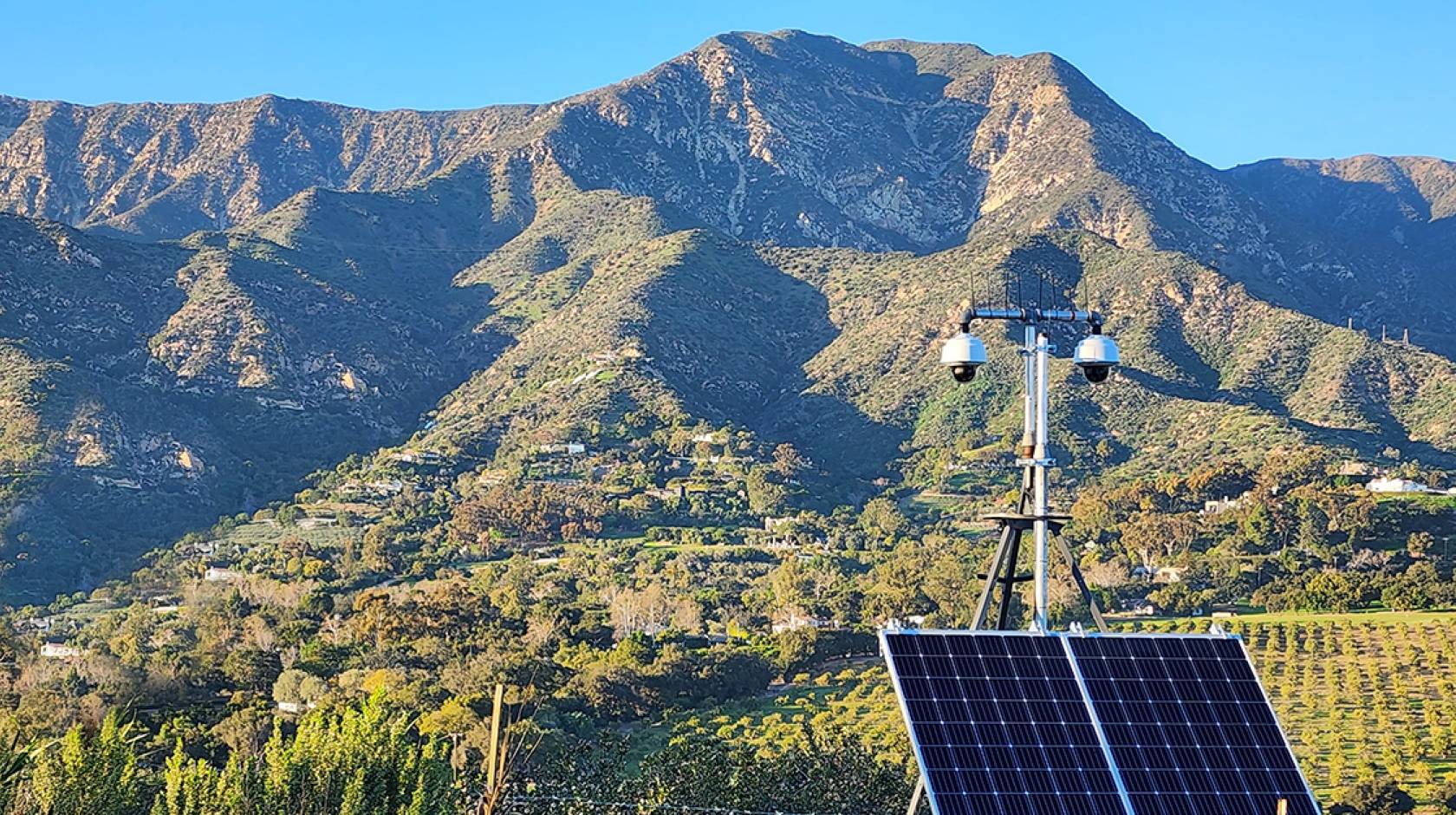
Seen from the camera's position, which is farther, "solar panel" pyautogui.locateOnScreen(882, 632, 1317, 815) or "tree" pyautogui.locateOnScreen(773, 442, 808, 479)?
"tree" pyautogui.locateOnScreen(773, 442, 808, 479)

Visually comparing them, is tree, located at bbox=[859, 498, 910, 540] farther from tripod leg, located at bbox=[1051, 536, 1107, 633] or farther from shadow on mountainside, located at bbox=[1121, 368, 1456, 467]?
tripod leg, located at bbox=[1051, 536, 1107, 633]

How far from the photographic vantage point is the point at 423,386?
151875 mm

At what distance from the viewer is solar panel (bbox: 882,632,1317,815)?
18.7 meters

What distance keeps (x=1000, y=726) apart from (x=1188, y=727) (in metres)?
2.19

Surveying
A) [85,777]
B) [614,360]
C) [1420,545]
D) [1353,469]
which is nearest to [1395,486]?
[1353,469]

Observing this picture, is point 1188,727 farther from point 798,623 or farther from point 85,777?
point 798,623

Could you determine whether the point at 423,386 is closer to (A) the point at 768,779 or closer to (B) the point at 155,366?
(B) the point at 155,366

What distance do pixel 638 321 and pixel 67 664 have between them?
73647 mm

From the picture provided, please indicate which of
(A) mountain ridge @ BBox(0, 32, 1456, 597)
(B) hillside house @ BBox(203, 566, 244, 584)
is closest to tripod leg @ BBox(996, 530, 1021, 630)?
(B) hillside house @ BBox(203, 566, 244, 584)

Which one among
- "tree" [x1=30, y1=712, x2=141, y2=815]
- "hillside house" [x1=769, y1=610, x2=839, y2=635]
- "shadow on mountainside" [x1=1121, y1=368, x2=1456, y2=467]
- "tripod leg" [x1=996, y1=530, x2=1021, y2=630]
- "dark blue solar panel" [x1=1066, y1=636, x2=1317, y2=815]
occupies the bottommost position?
"hillside house" [x1=769, y1=610, x2=839, y2=635]

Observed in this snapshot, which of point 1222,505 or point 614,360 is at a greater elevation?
point 614,360

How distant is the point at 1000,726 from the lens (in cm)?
1917

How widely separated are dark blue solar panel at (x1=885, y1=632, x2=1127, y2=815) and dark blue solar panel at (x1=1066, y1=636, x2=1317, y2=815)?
0.98ft

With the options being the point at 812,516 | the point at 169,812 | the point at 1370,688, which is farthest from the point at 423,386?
the point at 169,812
